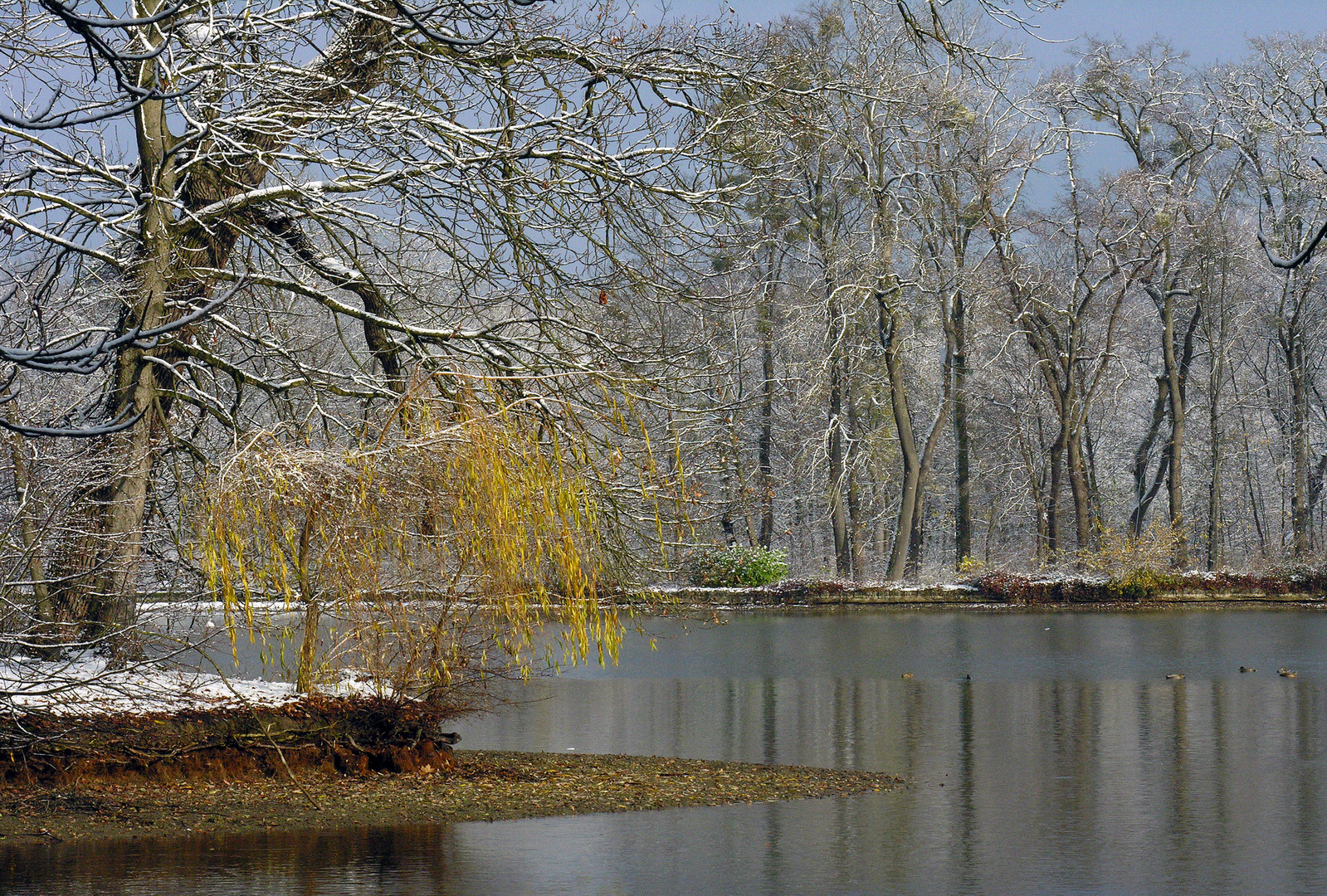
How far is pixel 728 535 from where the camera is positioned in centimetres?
4809

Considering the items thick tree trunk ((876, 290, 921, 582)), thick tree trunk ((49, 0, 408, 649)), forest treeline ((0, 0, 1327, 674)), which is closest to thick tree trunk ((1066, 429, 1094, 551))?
thick tree trunk ((876, 290, 921, 582))

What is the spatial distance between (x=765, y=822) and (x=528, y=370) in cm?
455

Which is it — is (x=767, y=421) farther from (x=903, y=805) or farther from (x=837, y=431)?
(x=903, y=805)

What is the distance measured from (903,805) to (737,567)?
2916 centimetres

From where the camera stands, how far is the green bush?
39.4m

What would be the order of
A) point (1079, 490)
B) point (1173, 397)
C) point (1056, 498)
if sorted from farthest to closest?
point (1173, 397) < point (1056, 498) < point (1079, 490)

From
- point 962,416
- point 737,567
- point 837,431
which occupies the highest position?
point 962,416

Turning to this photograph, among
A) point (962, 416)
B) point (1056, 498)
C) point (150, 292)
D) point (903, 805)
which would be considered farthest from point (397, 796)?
point (1056, 498)

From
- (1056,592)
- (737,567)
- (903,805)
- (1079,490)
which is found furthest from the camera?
(1079,490)

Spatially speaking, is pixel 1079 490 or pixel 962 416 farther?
pixel 962 416

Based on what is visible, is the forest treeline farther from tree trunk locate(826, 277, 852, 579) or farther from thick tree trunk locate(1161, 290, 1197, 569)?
thick tree trunk locate(1161, 290, 1197, 569)

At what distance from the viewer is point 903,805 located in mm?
10445

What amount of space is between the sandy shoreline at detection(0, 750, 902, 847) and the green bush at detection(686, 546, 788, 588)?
1068 inches

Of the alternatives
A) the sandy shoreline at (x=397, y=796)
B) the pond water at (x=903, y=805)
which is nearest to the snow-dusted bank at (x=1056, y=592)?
the pond water at (x=903, y=805)
